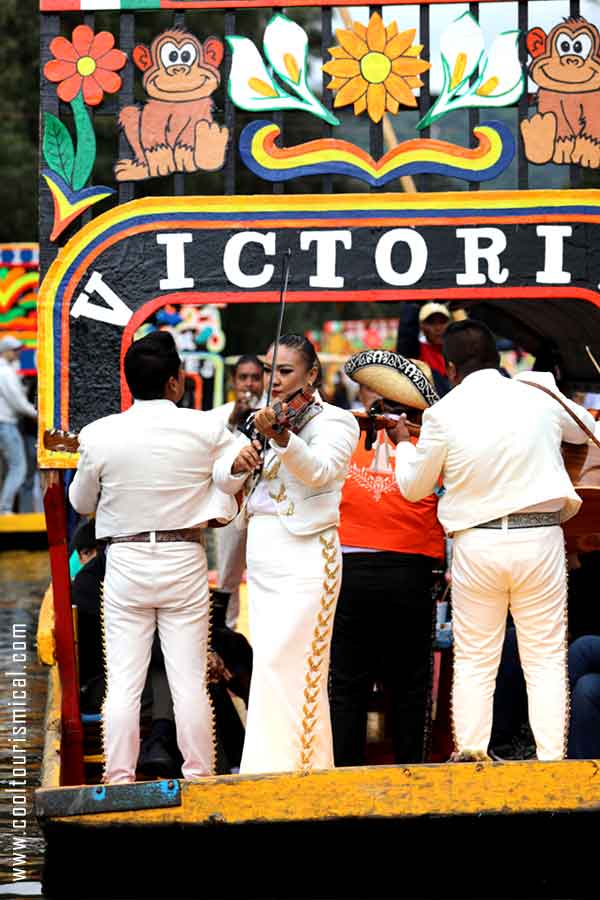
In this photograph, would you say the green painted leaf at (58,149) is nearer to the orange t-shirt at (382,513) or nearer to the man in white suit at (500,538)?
the orange t-shirt at (382,513)

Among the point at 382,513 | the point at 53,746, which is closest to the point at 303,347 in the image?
the point at 382,513

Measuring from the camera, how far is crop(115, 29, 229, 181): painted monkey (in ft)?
21.6

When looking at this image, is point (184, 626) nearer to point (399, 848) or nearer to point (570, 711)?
point (399, 848)

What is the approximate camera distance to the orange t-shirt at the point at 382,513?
21.5ft

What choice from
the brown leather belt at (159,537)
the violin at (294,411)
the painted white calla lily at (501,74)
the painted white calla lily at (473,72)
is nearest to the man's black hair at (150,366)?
the violin at (294,411)

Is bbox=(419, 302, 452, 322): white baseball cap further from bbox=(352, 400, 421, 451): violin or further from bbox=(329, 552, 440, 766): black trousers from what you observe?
bbox=(329, 552, 440, 766): black trousers

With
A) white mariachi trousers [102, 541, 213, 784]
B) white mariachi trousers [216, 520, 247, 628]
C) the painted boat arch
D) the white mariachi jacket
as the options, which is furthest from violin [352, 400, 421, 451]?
white mariachi trousers [216, 520, 247, 628]

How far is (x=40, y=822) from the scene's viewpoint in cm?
554

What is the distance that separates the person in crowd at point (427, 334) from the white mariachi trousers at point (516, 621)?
3.59 m

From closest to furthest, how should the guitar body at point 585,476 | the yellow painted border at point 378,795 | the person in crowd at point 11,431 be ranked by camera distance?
the yellow painted border at point 378,795 < the guitar body at point 585,476 < the person in crowd at point 11,431

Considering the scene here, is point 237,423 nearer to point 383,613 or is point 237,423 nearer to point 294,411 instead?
point 383,613

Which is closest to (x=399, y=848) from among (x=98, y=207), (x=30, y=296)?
(x=98, y=207)

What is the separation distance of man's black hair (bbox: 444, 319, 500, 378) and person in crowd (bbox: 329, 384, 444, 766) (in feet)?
1.93

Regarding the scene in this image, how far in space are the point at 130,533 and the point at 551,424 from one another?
4.97ft
